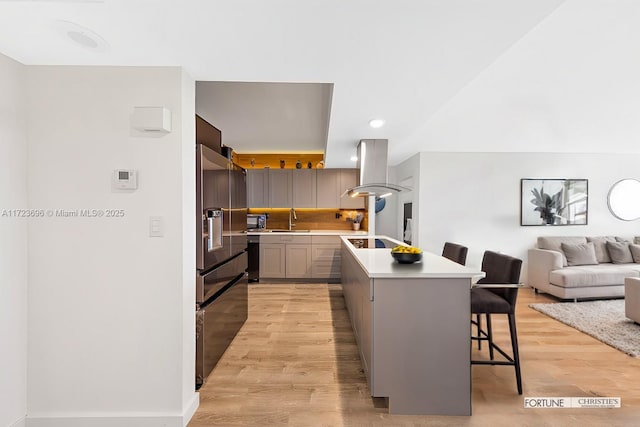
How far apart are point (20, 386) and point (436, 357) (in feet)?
8.44

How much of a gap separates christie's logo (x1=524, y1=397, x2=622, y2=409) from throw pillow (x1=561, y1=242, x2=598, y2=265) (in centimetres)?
336

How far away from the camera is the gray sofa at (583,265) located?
4.52 meters

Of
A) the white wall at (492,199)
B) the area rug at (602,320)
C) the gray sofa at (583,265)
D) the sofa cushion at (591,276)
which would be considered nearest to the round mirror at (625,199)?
the white wall at (492,199)

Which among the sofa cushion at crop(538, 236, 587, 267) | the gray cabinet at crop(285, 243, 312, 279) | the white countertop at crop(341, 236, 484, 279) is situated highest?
the white countertop at crop(341, 236, 484, 279)

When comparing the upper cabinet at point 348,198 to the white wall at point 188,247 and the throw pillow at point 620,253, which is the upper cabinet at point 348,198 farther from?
the white wall at point 188,247

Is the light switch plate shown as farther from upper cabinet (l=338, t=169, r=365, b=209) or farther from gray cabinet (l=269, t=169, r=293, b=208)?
upper cabinet (l=338, t=169, r=365, b=209)

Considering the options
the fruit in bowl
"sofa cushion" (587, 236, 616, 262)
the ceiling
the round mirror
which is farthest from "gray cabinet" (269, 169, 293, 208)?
the round mirror

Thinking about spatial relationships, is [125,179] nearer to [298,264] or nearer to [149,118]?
[149,118]

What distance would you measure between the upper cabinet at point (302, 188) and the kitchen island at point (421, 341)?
423cm

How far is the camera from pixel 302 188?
6359 millimetres

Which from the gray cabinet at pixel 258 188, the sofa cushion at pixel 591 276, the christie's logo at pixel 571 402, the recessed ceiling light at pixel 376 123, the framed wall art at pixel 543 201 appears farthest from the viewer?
the gray cabinet at pixel 258 188

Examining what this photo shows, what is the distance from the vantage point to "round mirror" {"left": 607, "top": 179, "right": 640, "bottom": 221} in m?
5.62

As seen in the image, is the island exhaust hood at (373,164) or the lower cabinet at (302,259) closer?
the island exhaust hood at (373,164)

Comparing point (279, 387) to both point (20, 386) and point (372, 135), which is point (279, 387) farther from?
point (372, 135)
